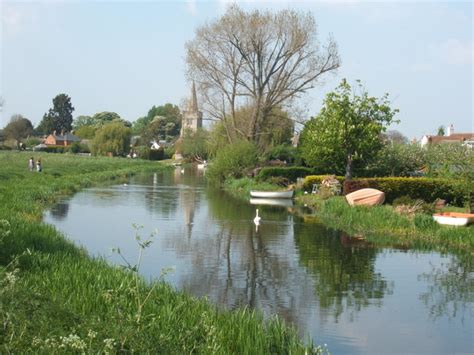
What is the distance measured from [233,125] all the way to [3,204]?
3054cm

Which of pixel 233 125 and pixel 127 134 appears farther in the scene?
pixel 127 134

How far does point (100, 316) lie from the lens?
816 cm

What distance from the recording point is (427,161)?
40844 mm

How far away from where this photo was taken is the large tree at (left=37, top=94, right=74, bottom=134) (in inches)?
6309

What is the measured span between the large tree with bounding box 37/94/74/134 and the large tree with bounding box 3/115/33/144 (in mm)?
4935

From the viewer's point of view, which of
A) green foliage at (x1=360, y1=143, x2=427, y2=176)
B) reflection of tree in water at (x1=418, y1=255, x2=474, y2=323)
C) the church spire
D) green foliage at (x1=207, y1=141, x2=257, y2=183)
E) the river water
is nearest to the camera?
the river water

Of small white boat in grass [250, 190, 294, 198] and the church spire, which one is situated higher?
the church spire

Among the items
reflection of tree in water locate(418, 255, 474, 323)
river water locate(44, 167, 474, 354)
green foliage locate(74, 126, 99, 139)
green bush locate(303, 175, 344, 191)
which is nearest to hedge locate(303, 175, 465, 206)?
river water locate(44, 167, 474, 354)

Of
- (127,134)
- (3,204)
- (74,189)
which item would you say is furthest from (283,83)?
(127,134)

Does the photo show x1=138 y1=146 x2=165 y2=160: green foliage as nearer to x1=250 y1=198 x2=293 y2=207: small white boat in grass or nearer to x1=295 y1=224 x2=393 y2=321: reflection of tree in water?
x1=250 y1=198 x2=293 y2=207: small white boat in grass

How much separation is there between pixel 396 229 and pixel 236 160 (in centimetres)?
2876

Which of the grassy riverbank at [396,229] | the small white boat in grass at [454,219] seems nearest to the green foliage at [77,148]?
the grassy riverbank at [396,229]

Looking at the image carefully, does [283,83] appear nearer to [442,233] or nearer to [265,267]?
[442,233]

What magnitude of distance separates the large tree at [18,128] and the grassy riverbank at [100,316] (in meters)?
130
